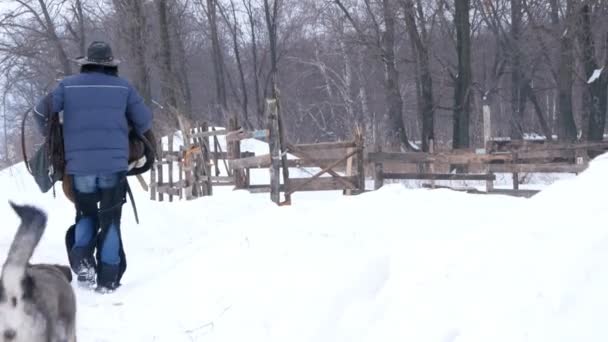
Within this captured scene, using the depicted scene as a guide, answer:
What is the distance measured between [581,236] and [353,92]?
1547 inches

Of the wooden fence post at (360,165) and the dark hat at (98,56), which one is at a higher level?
the dark hat at (98,56)

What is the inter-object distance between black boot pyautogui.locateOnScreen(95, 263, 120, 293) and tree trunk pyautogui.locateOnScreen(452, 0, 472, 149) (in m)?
23.2

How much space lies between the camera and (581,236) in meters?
3.84

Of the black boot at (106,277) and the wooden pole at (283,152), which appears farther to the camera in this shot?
the wooden pole at (283,152)

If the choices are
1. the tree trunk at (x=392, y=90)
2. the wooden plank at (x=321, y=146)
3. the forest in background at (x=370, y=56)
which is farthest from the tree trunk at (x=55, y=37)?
the wooden plank at (x=321, y=146)

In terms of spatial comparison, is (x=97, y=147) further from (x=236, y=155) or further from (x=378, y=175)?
(x=236, y=155)

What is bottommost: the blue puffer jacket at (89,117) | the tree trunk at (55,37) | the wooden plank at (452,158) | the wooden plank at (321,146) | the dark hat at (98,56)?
the wooden plank at (452,158)

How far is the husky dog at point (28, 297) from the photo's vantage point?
3.58 m

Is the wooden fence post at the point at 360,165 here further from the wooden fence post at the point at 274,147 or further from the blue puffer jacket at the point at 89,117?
the blue puffer jacket at the point at 89,117

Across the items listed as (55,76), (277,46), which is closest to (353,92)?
(277,46)

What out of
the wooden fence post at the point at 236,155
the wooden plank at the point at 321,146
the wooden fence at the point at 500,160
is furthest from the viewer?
the wooden fence at the point at 500,160

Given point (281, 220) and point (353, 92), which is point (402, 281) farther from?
point (353, 92)

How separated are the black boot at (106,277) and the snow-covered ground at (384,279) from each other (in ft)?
0.36

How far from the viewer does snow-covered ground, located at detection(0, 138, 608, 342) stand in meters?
3.58
